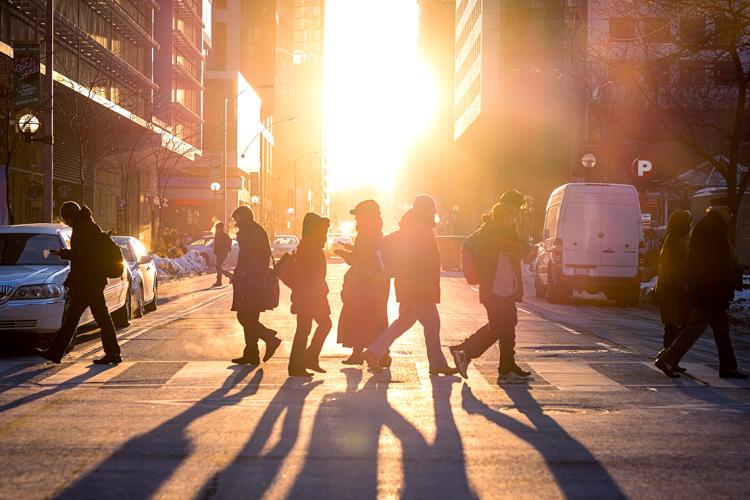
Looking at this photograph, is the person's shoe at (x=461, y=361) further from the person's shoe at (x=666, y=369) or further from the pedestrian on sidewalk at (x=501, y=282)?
the person's shoe at (x=666, y=369)

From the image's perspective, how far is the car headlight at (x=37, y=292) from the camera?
491 inches

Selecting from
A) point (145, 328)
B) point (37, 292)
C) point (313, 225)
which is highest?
point (313, 225)

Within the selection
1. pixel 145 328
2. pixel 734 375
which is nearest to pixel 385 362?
pixel 734 375

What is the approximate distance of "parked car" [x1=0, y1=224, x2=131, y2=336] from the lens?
487 inches

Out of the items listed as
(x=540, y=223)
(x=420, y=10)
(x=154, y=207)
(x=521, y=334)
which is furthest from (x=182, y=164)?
(x=420, y=10)

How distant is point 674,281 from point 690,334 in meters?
0.65

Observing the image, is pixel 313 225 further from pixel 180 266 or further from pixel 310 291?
pixel 180 266

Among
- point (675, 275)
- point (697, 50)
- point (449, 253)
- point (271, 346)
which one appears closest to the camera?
point (675, 275)

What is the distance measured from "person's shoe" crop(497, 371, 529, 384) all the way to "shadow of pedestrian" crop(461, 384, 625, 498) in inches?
28.3

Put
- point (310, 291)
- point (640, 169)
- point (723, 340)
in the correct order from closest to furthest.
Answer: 1. point (723, 340)
2. point (310, 291)
3. point (640, 169)

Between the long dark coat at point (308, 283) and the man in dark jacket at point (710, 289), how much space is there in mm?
3526

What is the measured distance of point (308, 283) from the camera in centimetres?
1099

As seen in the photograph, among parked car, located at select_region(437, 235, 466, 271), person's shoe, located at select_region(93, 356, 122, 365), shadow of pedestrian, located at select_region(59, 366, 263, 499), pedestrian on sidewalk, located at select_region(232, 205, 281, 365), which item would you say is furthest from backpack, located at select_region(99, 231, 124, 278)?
parked car, located at select_region(437, 235, 466, 271)

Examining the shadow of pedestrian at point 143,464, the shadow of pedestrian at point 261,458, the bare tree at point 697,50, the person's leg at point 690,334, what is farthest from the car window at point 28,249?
the bare tree at point 697,50
